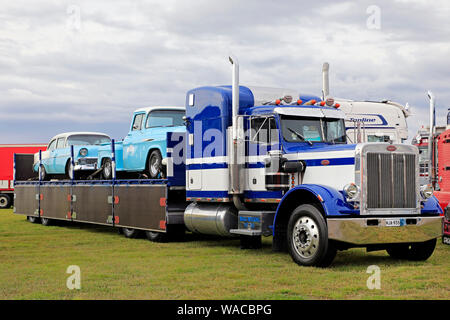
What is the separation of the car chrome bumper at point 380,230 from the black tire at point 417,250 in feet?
1.32

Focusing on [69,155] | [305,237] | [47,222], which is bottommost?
[47,222]

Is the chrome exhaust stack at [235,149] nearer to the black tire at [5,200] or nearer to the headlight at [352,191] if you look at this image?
the headlight at [352,191]

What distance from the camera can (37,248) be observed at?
44.3ft

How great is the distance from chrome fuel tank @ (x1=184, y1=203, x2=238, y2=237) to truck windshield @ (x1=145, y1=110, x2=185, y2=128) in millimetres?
2527

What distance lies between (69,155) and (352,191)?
1200 centimetres

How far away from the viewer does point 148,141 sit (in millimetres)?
14773

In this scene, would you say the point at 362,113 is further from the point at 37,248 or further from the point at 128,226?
the point at 37,248

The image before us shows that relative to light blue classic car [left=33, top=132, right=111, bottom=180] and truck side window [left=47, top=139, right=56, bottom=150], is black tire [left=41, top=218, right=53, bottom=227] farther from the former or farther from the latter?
truck side window [left=47, top=139, right=56, bottom=150]

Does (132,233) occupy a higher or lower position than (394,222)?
lower

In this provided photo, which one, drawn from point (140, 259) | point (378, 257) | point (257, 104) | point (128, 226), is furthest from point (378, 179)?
point (128, 226)

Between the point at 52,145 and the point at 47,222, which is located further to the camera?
the point at 52,145

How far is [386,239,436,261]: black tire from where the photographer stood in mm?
10719

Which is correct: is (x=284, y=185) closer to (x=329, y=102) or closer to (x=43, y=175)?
(x=329, y=102)

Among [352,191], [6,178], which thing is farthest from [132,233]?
[6,178]
